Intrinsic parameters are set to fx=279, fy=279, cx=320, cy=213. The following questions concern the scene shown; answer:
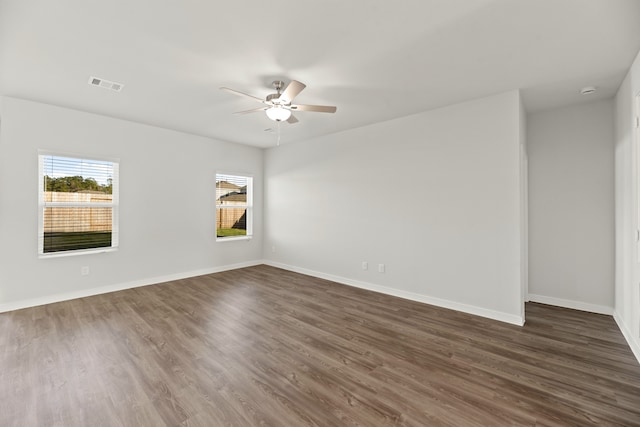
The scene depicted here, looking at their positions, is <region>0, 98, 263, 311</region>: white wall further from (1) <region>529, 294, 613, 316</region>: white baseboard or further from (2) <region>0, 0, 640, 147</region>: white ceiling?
(1) <region>529, 294, 613, 316</region>: white baseboard

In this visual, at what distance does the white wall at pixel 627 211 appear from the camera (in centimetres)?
261

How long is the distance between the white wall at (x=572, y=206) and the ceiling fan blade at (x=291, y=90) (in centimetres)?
358

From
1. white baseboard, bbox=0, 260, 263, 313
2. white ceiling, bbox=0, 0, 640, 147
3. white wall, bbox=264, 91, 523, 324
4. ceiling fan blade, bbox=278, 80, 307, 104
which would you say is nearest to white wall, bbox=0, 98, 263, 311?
white baseboard, bbox=0, 260, 263, 313

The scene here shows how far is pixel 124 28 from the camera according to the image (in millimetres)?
2189

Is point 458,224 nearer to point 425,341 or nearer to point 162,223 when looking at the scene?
point 425,341

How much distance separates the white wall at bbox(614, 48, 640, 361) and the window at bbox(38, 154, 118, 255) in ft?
21.2

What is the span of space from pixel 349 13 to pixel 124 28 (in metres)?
1.75

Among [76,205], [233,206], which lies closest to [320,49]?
[76,205]

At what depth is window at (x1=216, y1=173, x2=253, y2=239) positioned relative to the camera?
5887 mm

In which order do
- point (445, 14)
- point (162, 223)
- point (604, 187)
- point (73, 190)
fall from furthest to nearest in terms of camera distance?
point (162, 223) → point (73, 190) → point (604, 187) → point (445, 14)

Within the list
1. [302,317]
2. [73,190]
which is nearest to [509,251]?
[302,317]

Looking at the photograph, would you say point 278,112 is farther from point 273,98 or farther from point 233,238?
point 233,238

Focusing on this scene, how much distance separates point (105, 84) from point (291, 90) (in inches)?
86.8

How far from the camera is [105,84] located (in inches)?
125
